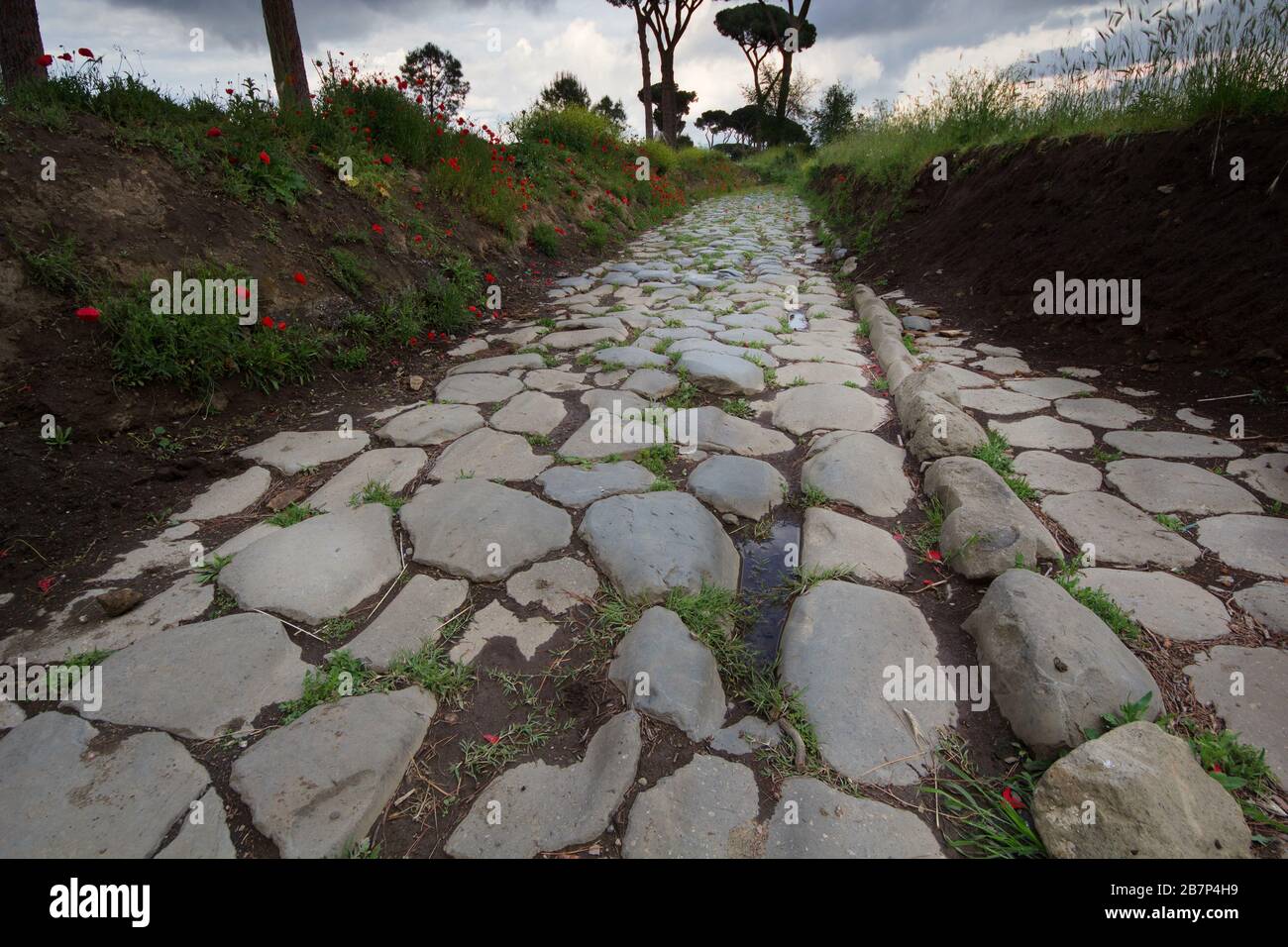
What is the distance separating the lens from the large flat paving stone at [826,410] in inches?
124

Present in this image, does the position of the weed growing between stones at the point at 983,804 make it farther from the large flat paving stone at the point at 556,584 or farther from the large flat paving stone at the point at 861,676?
the large flat paving stone at the point at 556,584

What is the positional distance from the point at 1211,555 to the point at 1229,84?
3.67m

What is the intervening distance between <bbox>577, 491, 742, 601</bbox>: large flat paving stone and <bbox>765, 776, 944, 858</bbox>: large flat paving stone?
748 millimetres

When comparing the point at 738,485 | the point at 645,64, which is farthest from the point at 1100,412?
the point at 645,64

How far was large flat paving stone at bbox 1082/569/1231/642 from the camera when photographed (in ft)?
5.76

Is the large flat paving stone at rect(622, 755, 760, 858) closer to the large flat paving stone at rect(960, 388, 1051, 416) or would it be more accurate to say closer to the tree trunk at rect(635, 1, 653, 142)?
the large flat paving stone at rect(960, 388, 1051, 416)

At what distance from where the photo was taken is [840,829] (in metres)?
1.29

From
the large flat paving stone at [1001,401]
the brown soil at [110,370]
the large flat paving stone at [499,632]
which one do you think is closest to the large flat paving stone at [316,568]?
the large flat paving stone at [499,632]

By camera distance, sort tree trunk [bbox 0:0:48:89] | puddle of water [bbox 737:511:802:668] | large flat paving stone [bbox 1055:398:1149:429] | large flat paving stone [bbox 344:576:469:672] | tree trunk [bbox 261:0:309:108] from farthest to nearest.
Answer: tree trunk [bbox 261:0:309:108], tree trunk [bbox 0:0:48:89], large flat paving stone [bbox 1055:398:1149:429], puddle of water [bbox 737:511:802:668], large flat paving stone [bbox 344:576:469:672]

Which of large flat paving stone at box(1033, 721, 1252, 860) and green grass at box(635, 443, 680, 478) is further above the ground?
green grass at box(635, 443, 680, 478)

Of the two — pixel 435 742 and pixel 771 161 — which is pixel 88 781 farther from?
pixel 771 161

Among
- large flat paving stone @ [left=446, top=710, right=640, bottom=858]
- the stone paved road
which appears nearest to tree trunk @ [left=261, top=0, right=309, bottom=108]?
the stone paved road

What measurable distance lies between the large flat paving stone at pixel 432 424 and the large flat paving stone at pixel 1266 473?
3568 millimetres

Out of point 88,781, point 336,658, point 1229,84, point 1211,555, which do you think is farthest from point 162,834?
point 1229,84
